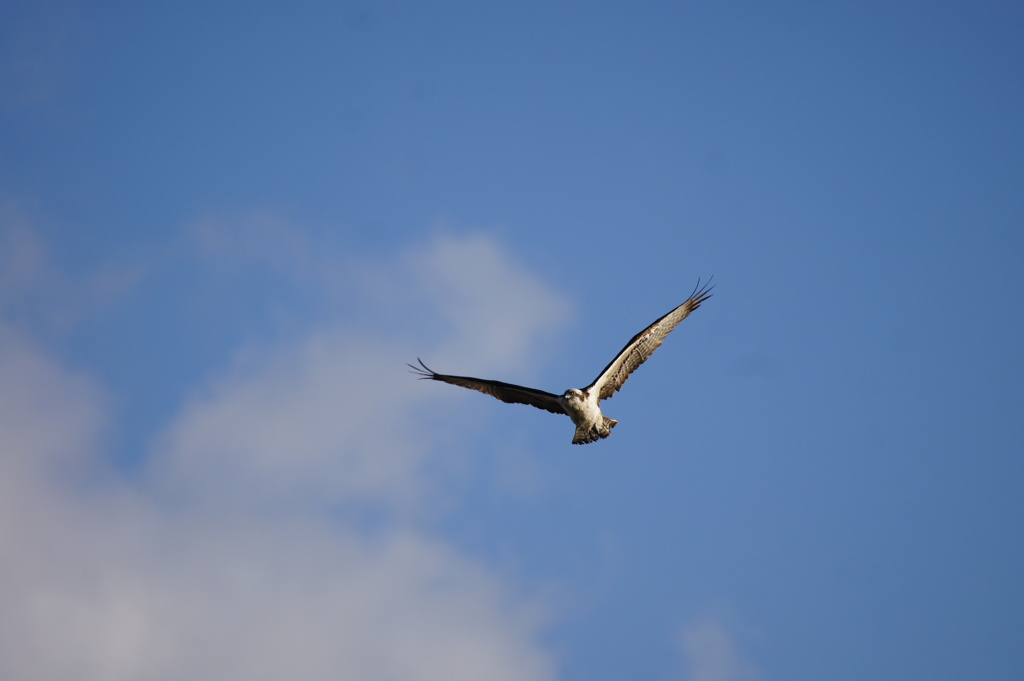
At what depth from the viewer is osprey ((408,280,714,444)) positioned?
1703cm

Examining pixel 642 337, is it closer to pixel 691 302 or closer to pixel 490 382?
pixel 691 302

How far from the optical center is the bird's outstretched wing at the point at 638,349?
17250mm

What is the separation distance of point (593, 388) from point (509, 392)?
2.22 metres

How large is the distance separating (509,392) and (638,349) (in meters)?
3.46

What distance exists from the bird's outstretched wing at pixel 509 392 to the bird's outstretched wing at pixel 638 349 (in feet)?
3.80

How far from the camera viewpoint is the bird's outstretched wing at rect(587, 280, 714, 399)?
17.2m

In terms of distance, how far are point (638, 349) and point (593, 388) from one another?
156 cm

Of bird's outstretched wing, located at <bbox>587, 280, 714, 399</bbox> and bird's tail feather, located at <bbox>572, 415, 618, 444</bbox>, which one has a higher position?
bird's outstretched wing, located at <bbox>587, 280, 714, 399</bbox>

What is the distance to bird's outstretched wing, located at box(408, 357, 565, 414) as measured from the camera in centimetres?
1761

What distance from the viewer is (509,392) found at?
1802cm

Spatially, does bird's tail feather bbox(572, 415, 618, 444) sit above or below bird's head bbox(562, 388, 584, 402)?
below

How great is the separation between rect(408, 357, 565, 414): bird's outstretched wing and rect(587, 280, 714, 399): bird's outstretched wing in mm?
1158

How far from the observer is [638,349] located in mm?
17594

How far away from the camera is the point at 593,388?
56.5 ft
